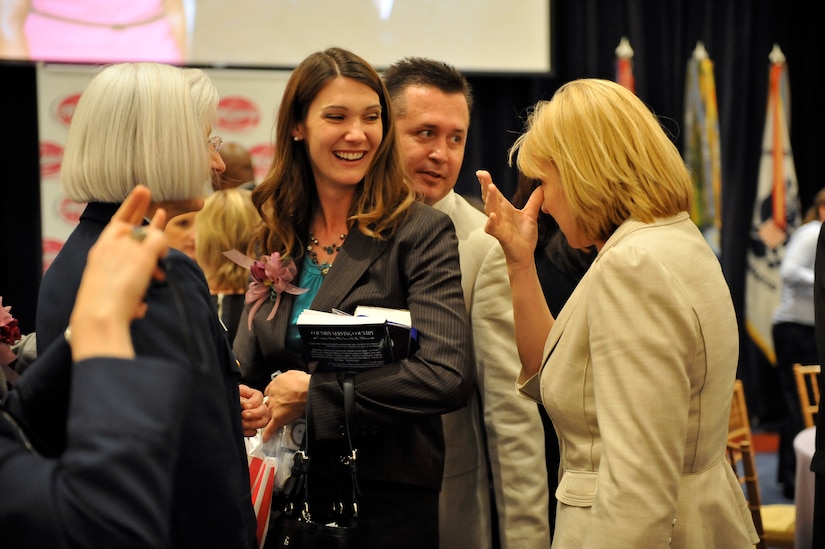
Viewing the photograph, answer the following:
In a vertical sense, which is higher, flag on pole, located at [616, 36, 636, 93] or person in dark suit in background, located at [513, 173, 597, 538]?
flag on pole, located at [616, 36, 636, 93]

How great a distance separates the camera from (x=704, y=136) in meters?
6.20

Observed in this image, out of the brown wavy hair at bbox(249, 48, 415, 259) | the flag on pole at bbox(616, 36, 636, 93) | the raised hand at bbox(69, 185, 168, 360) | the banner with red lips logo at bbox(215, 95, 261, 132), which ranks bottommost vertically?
the raised hand at bbox(69, 185, 168, 360)

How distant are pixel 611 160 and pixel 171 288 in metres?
0.85

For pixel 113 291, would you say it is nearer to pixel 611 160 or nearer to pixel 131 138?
pixel 131 138

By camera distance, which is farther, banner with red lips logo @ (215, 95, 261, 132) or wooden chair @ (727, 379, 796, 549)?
banner with red lips logo @ (215, 95, 261, 132)

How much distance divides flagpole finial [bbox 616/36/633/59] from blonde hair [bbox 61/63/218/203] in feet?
16.7

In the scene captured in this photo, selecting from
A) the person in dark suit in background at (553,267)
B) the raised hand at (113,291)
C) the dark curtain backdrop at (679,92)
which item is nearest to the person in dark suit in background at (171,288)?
the raised hand at (113,291)

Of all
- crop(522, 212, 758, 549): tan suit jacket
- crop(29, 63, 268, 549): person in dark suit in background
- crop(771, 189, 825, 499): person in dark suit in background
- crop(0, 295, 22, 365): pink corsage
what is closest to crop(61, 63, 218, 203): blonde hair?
crop(29, 63, 268, 549): person in dark suit in background

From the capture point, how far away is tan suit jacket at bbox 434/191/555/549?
2.11m

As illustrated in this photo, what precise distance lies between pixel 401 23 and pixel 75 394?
4748 mm

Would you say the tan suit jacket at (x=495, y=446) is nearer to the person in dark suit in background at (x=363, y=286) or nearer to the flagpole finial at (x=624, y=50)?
the person in dark suit in background at (x=363, y=286)

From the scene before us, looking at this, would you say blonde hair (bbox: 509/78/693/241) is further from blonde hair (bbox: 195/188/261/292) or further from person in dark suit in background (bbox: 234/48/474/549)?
blonde hair (bbox: 195/188/261/292)

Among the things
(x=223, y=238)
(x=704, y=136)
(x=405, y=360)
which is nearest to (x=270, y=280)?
(x=405, y=360)

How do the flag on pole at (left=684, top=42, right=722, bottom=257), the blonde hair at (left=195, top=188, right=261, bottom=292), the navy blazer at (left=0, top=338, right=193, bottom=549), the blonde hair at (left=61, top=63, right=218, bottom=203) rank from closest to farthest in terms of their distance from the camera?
the navy blazer at (left=0, top=338, right=193, bottom=549) → the blonde hair at (left=61, top=63, right=218, bottom=203) → the blonde hair at (left=195, top=188, right=261, bottom=292) → the flag on pole at (left=684, top=42, right=722, bottom=257)
